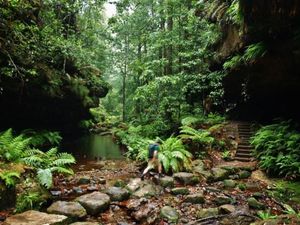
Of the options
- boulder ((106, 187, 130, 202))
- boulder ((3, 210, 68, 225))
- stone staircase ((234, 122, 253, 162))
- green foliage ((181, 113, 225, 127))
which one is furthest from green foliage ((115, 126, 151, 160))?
boulder ((3, 210, 68, 225))

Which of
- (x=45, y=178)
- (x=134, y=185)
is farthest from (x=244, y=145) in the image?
(x=45, y=178)

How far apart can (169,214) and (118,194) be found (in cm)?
197

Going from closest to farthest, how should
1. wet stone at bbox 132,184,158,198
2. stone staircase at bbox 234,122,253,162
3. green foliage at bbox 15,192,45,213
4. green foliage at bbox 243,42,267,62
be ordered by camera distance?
1. green foliage at bbox 15,192,45,213
2. wet stone at bbox 132,184,158,198
3. green foliage at bbox 243,42,267,62
4. stone staircase at bbox 234,122,253,162

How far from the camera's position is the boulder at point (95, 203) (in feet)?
25.2

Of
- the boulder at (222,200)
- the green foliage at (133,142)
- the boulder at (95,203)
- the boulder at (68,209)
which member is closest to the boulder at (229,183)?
the boulder at (222,200)

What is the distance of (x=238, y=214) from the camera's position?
22.6ft

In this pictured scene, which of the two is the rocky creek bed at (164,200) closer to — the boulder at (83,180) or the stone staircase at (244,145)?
the boulder at (83,180)

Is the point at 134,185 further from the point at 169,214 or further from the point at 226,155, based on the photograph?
the point at 226,155

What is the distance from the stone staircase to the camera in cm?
1295

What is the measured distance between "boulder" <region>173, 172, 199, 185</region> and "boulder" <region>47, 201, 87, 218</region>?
3951mm

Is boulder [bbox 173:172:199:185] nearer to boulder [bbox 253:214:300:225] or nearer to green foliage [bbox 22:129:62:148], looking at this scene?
boulder [bbox 253:214:300:225]

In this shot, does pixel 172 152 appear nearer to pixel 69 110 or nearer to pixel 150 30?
pixel 69 110

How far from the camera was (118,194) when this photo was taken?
8.85 m

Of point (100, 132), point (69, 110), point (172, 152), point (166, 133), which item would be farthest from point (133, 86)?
point (172, 152)
